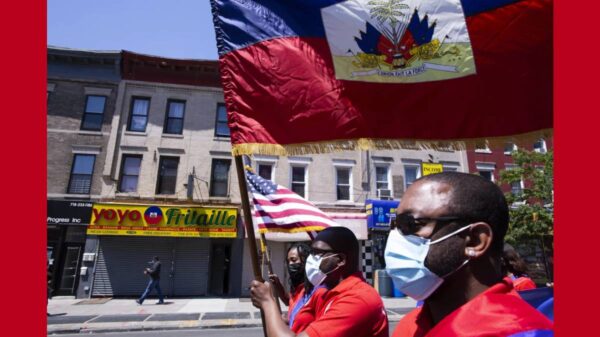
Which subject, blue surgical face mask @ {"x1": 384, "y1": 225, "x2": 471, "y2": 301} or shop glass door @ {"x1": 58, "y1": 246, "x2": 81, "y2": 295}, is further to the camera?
shop glass door @ {"x1": 58, "y1": 246, "x2": 81, "y2": 295}

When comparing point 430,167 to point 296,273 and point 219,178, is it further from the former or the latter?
point 296,273

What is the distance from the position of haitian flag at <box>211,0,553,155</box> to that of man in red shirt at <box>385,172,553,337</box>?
1641 mm

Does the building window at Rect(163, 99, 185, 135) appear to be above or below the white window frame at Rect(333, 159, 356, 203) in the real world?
above

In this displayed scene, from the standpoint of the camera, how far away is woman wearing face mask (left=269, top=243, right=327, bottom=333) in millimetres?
3188

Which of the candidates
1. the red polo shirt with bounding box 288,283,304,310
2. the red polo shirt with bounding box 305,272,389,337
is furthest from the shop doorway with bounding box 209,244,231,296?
the red polo shirt with bounding box 305,272,389,337

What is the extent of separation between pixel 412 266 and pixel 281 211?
3937 millimetres

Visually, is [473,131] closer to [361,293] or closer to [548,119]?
[548,119]

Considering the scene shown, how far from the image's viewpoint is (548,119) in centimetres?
313

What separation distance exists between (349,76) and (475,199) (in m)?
2.14

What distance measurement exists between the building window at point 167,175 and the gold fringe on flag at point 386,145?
15.9 m

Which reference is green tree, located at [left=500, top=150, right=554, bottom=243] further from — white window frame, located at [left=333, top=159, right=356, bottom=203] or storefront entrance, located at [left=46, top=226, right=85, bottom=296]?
storefront entrance, located at [left=46, top=226, right=85, bottom=296]

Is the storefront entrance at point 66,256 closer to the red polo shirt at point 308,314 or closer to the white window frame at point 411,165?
the white window frame at point 411,165

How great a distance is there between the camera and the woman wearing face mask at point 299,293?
10.5 ft

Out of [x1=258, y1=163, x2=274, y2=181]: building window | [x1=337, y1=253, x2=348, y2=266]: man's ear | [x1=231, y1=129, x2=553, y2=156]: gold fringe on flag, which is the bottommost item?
[x1=337, y1=253, x2=348, y2=266]: man's ear
